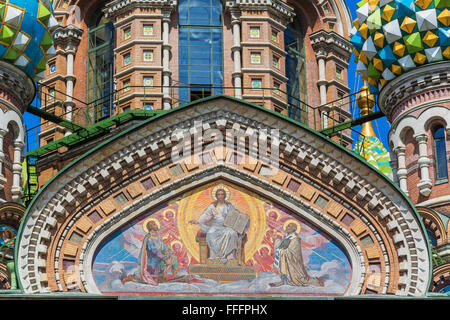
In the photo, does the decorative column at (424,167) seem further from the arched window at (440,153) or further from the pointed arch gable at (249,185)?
the pointed arch gable at (249,185)

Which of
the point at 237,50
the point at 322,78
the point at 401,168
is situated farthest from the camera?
the point at 322,78

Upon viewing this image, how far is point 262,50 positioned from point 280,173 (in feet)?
30.6

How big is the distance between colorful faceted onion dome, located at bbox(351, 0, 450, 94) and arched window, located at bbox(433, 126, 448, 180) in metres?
1.42

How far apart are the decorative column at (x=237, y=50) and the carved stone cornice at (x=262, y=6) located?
→ 101 millimetres

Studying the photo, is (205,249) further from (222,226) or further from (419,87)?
(419,87)

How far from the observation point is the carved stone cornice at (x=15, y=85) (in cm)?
2655

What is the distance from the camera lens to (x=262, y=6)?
3259 centimetres

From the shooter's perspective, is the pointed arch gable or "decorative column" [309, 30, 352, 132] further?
"decorative column" [309, 30, 352, 132]

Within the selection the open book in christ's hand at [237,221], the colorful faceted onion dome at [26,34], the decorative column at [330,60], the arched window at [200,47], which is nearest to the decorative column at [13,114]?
the colorful faceted onion dome at [26,34]

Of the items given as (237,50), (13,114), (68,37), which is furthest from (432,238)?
(68,37)

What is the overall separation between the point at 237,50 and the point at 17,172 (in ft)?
26.0

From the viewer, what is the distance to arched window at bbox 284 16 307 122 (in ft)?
108

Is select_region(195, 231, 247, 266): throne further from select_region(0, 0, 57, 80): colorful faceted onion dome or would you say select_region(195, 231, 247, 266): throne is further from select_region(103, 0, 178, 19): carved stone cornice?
select_region(103, 0, 178, 19): carved stone cornice

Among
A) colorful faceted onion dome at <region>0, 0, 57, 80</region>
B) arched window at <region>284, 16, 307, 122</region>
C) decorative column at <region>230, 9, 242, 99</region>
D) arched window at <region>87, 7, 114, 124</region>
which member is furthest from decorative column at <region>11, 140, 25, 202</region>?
arched window at <region>284, 16, 307, 122</region>
